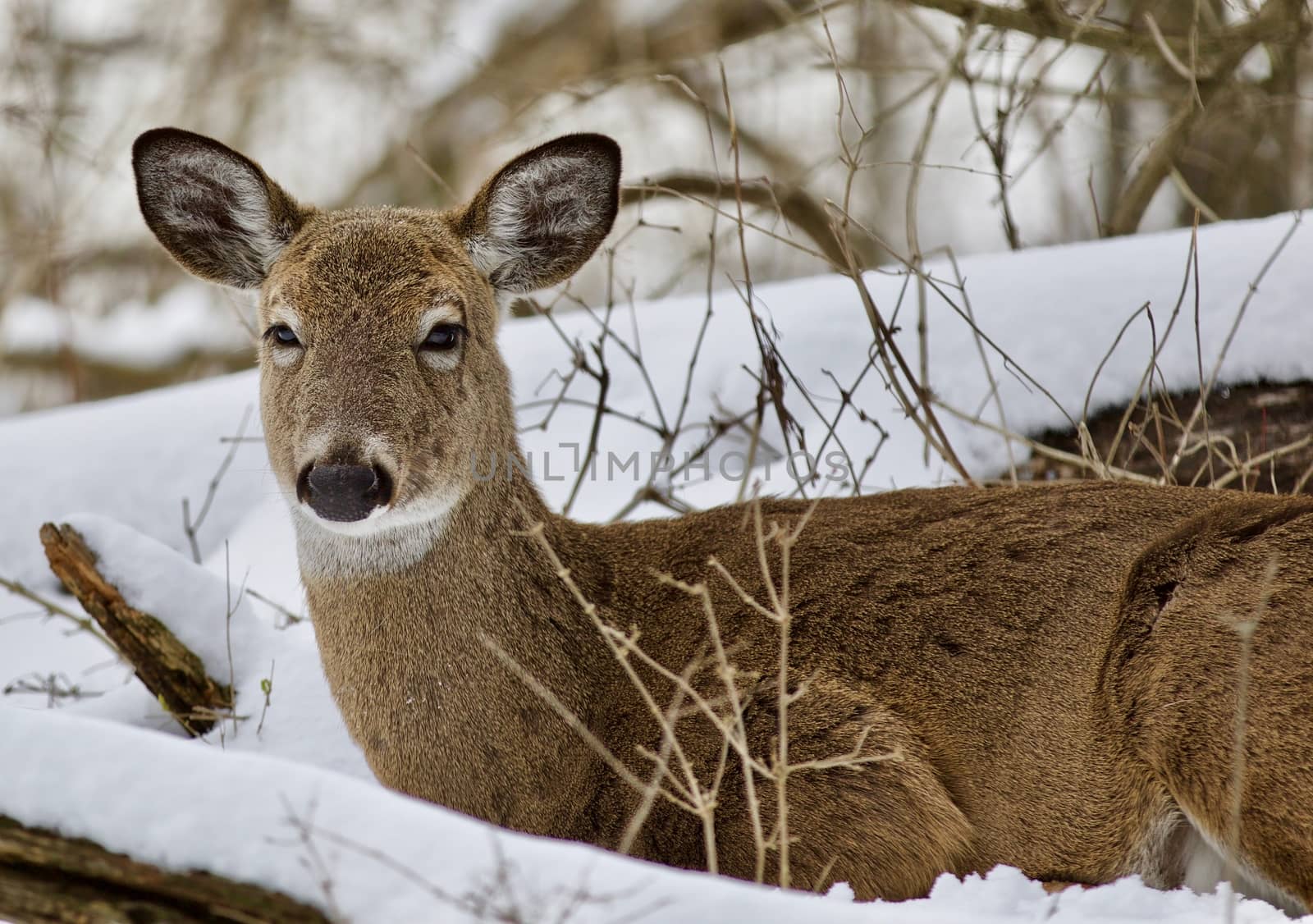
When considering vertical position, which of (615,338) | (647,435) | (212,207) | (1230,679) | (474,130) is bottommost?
(1230,679)

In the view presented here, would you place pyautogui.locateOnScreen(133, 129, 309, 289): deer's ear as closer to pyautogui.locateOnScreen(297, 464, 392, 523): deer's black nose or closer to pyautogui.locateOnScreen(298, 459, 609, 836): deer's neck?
pyautogui.locateOnScreen(298, 459, 609, 836): deer's neck

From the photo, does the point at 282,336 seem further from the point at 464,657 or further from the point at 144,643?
the point at 144,643

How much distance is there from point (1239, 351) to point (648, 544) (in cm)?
269

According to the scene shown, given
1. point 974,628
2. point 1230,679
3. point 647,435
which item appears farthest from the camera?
point 647,435

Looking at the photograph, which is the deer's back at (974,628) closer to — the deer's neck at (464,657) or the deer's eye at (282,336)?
the deer's neck at (464,657)

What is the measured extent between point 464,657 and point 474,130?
32.6ft


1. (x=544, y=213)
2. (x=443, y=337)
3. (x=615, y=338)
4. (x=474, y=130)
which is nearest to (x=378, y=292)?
(x=443, y=337)

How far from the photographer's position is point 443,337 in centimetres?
406

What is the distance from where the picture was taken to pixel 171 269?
12.5 m

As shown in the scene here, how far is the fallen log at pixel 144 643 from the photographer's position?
4699 millimetres

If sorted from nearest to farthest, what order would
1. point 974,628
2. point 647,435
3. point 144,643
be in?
point 974,628 → point 144,643 → point 647,435

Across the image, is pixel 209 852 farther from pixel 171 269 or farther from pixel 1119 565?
pixel 171 269

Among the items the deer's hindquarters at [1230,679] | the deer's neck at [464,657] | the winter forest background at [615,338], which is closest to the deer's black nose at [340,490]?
the deer's neck at [464,657]

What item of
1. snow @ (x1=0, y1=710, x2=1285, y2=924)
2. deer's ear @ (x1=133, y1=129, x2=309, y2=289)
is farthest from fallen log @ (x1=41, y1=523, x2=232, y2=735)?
snow @ (x1=0, y1=710, x2=1285, y2=924)
